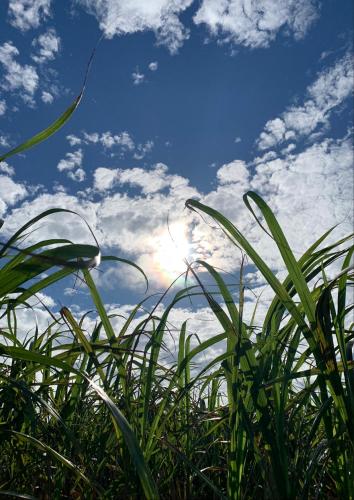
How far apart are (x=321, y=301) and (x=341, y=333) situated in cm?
13

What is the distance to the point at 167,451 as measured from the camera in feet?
4.79

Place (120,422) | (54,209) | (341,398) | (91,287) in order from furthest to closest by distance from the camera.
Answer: (91,287)
(54,209)
(341,398)
(120,422)

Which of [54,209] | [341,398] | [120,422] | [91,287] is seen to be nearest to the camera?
[120,422]

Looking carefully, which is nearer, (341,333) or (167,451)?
(341,333)

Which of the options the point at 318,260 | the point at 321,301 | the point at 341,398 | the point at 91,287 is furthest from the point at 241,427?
the point at 91,287

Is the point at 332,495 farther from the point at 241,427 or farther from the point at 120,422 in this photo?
the point at 120,422

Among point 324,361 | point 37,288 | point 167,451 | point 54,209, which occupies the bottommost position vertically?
point 167,451

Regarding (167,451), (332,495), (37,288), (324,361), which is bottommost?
(332,495)

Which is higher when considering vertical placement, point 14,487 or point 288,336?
point 288,336

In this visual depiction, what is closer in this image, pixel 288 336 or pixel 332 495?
pixel 288 336

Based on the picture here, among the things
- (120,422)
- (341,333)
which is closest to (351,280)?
(341,333)

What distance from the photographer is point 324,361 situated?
103cm

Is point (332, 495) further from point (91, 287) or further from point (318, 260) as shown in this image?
point (91, 287)

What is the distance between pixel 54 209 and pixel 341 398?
33.5 inches
